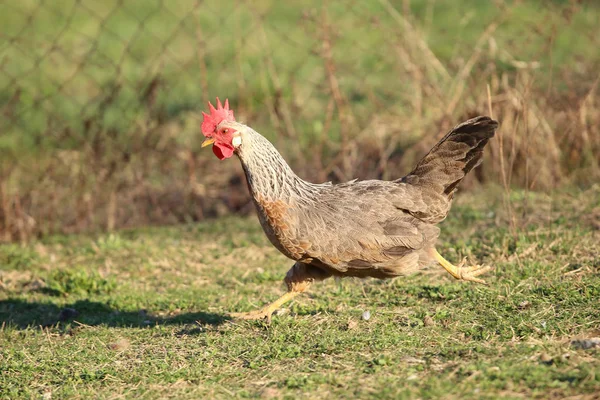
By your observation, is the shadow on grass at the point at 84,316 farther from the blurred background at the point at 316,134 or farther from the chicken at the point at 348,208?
the blurred background at the point at 316,134

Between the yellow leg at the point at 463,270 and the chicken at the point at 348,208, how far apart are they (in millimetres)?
13

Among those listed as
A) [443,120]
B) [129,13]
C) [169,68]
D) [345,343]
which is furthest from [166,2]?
[345,343]

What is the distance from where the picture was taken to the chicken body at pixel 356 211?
172 inches

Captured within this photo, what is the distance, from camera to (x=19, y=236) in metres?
7.23

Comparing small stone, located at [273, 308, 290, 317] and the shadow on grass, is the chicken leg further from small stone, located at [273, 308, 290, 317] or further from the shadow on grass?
the shadow on grass

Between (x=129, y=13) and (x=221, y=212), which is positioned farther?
(x=129, y=13)

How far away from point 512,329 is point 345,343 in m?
0.91

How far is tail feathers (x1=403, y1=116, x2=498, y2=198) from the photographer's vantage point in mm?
4582

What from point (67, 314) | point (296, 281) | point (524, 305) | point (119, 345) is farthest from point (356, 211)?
point (67, 314)

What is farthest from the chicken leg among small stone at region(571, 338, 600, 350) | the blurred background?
the blurred background

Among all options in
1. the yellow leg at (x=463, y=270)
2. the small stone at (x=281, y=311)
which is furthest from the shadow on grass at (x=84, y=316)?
the yellow leg at (x=463, y=270)

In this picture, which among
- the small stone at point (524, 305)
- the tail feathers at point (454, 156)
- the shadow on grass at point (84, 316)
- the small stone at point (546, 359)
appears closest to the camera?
the small stone at point (546, 359)

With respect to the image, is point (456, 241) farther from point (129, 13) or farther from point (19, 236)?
point (129, 13)

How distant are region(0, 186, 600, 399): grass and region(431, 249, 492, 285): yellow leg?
0.23 feet
